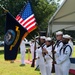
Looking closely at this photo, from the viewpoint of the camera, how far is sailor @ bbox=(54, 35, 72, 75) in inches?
338

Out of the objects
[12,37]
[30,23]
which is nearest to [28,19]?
[30,23]

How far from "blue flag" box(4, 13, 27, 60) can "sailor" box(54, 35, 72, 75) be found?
4.06ft

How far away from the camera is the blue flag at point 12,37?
26.1ft

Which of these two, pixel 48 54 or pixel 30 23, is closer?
pixel 30 23

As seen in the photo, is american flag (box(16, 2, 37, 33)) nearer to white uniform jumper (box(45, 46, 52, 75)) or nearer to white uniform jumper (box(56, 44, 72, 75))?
white uniform jumper (box(45, 46, 52, 75))

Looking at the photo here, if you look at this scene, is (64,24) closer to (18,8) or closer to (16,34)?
(16,34)

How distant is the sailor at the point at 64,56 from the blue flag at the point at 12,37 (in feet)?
4.06

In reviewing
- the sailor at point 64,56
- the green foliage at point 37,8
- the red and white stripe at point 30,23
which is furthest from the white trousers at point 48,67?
the green foliage at point 37,8

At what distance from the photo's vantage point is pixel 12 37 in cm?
797

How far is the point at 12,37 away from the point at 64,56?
1.60 metres

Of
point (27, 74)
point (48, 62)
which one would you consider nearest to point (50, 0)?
point (27, 74)

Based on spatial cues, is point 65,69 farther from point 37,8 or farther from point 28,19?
point 37,8

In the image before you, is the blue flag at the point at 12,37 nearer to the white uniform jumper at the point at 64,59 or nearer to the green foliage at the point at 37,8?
the white uniform jumper at the point at 64,59

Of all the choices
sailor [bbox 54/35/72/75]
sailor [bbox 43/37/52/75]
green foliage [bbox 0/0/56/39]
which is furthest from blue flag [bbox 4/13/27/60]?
green foliage [bbox 0/0/56/39]
